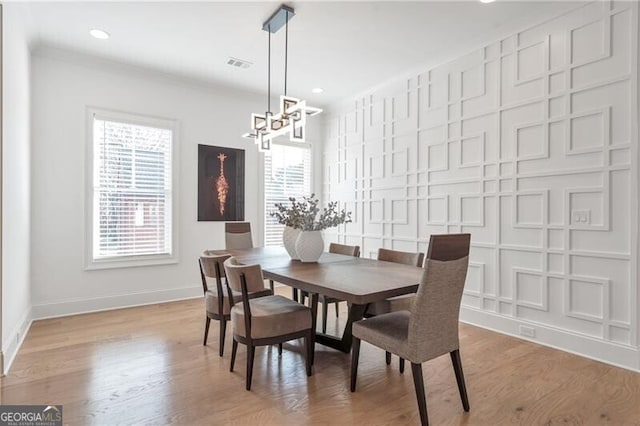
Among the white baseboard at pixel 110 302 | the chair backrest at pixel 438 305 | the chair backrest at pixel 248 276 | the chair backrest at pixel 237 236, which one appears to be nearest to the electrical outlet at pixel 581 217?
the chair backrest at pixel 438 305

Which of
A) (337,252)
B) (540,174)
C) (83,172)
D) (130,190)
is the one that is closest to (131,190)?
(130,190)

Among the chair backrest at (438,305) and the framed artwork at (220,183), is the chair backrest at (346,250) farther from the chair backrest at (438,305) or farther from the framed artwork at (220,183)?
the framed artwork at (220,183)

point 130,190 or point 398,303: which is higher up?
point 130,190

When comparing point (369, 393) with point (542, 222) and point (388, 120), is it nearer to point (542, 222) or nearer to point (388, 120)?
point (542, 222)

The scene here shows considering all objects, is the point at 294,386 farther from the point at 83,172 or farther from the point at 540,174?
the point at 83,172

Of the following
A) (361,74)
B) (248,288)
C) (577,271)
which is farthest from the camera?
(361,74)

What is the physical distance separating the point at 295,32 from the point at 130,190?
112 inches

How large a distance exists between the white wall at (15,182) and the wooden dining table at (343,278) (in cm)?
182

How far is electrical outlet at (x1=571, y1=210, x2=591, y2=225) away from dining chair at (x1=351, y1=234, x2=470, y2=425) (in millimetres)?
1663

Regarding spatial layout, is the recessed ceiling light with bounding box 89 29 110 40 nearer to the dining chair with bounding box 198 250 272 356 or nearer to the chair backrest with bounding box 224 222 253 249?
the chair backrest with bounding box 224 222 253 249

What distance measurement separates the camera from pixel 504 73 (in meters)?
3.64

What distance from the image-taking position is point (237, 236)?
4.24 m

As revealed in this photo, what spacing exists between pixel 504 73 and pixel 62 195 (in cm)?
505

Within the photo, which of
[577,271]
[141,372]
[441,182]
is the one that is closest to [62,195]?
[141,372]
